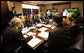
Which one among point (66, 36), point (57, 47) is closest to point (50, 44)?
point (57, 47)

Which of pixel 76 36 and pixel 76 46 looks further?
pixel 76 36

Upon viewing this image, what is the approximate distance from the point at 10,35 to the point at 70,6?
6063 mm

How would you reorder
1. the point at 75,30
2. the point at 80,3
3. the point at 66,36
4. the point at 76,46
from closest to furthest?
1. the point at 76,46
2. the point at 66,36
3. the point at 75,30
4. the point at 80,3

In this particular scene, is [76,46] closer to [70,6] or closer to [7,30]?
[7,30]

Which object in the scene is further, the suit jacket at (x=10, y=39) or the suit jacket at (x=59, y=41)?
the suit jacket at (x=10, y=39)

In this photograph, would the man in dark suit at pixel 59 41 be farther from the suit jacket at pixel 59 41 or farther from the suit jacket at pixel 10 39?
the suit jacket at pixel 10 39

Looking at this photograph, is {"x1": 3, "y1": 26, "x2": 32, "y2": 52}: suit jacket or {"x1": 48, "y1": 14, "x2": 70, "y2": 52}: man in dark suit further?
{"x1": 3, "y1": 26, "x2": 32, "y2": 52}: suit jacket

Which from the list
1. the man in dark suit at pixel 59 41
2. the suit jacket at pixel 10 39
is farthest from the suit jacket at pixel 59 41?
the suit jacket at pixel 10 39

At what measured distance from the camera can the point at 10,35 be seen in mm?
1007

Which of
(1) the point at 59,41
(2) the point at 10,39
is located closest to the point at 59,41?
(1) the point at 59,41

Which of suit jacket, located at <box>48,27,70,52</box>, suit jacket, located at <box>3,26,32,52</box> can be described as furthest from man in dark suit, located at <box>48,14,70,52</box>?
suit jacket, located at <box>3,26,32,52</box>

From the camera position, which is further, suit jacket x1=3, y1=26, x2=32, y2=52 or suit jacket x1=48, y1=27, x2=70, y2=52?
suit jacket x1=3, y1=26, x2=32, y2=52

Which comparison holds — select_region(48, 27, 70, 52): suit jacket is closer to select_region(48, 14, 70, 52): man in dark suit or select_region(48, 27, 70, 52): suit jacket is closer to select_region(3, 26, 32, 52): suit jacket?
select_region(48, 14, 70, 52): man in dark suit

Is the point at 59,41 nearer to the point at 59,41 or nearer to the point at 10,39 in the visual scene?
the point at 59,41
